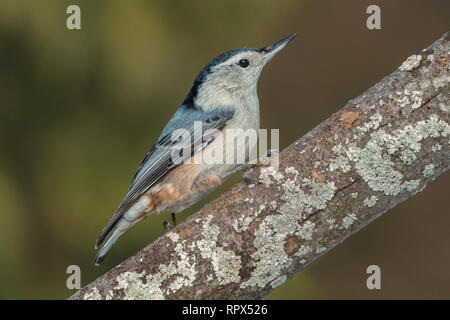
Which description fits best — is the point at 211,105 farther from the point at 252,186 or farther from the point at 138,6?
the point at 138,6

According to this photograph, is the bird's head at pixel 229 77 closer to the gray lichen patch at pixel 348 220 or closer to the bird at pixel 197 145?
the bird at pixel 197 145

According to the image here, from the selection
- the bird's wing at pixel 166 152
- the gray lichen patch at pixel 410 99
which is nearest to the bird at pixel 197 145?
the bird's wing at pixel 166 152

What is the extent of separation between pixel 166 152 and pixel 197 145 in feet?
0.48

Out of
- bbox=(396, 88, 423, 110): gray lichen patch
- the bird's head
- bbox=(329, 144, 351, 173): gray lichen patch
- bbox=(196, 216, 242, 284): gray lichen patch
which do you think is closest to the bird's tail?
the bird's head

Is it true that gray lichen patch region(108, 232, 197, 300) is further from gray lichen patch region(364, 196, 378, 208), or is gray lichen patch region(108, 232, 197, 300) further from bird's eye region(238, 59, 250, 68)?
bird's eye region(238, 59, 250, 68)

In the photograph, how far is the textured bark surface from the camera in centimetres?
185

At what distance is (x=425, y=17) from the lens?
3.83m

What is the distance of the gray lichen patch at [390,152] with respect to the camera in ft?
6.00

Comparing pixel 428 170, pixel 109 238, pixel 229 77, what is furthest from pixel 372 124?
pixel 109 238

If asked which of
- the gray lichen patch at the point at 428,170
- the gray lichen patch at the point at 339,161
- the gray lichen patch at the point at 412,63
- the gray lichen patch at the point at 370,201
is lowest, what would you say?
the gray lichen patch at the point at 370,201

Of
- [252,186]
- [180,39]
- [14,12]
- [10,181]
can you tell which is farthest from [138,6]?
[252,186]

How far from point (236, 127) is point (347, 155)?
2.54ft

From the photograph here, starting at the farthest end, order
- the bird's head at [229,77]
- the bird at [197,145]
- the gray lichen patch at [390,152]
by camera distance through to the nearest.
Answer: the bird's head at [229,77] → the bird at [197,145] → the gray lichen patch at [390,152]

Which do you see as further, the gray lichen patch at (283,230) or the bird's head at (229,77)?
the bird's head at (229,77)
